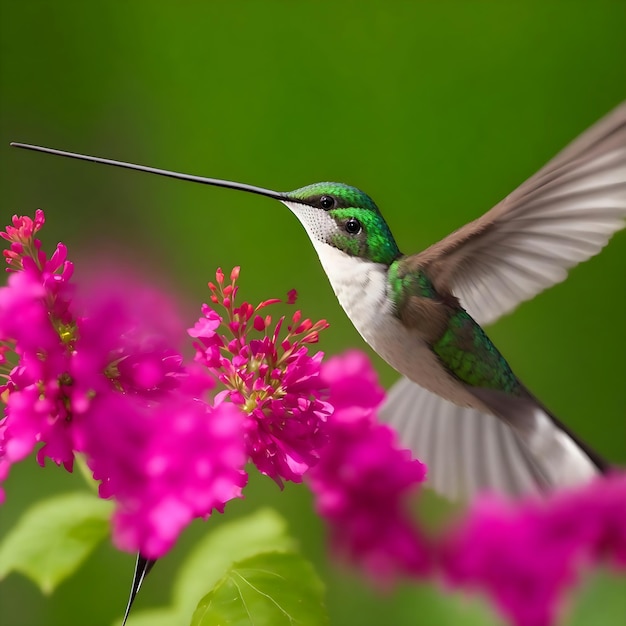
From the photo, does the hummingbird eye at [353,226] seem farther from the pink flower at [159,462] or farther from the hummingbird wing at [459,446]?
the pink flower at [159,462]

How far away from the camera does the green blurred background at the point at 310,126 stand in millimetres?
2395

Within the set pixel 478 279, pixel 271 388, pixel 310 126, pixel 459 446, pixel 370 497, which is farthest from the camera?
pixel 310 126

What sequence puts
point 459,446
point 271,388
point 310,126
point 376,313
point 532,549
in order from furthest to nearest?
point 310,126
point 459,446
point 376,313
point 271,388
point 532,549

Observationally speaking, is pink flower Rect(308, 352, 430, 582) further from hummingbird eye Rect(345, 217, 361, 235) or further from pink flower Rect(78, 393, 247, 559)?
hummingbird eye Rect(345, 217, 361, 235)

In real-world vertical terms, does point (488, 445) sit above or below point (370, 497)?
below

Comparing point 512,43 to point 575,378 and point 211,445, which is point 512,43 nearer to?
point 575,378

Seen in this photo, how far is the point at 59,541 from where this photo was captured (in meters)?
0.97

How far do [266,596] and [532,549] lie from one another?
0.89ft

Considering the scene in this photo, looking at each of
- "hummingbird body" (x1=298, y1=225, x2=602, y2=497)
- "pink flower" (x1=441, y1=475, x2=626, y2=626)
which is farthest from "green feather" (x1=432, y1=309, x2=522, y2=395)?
"pink flower" (x1=441, y1=475, x2=626, y2=626)

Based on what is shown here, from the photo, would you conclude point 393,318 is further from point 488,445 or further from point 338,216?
point 488,445

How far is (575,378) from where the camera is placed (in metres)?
2.37

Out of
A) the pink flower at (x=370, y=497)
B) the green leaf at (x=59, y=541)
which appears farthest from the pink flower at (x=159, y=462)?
the green leaf at (x=59, y=541)

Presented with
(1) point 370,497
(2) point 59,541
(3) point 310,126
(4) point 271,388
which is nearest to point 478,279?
(4) point 271,388

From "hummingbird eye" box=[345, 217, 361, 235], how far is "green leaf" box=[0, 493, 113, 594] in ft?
1.27
